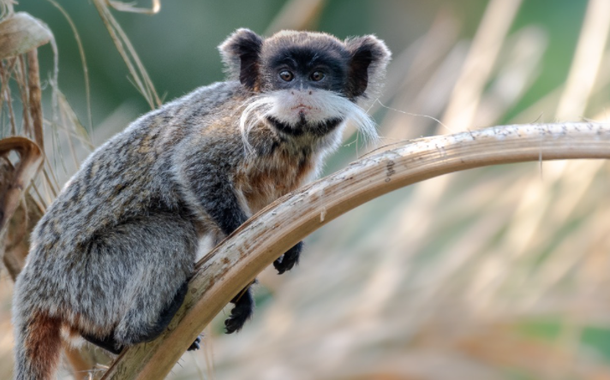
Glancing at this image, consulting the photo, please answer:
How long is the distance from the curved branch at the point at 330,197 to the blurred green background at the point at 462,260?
9.66ft

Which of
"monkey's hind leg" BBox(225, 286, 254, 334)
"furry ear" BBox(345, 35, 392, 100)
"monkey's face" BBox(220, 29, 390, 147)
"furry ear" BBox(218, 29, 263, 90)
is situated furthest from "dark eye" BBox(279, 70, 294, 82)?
"monkey's hind leg" BBox(225, 286, 254, 334)

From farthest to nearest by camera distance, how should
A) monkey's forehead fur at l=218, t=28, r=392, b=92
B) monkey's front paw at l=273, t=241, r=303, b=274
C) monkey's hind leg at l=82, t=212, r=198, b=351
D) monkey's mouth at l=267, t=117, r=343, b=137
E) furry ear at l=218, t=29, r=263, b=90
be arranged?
1. furry ear at l=218, t=29, r=263, b=90
2. monkey's forehead fur at l=218, t=28, r=392, b=92
3. monkey's mouth at l=267, t=117, r=343, b=137
4. monkey's front paw at l=273, t=241, r=303, b=274
5. monkey's hind leg at l=82, t=212, r=198, b=351

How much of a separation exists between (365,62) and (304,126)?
47 cm

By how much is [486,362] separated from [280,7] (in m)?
5.30

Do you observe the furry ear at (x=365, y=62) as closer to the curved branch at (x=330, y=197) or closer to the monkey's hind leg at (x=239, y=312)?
the monkey's hind leg at (x=239, y=312)

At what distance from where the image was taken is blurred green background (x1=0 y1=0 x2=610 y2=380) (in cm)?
511

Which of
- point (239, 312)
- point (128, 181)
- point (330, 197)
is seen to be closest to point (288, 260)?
point (239, 312)

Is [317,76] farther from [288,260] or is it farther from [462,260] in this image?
[462,260]

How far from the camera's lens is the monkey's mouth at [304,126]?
256 centimetres

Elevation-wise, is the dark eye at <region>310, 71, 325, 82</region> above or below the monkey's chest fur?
above

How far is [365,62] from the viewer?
2.88 m

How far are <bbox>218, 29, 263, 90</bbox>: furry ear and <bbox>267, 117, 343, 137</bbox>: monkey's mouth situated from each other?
0.84 feet

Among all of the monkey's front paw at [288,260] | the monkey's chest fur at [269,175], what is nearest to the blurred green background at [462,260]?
the monkey's chest fur at [269,175]

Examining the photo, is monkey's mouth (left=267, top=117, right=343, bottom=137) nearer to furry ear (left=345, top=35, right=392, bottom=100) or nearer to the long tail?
furry ear (left=345, top=35, right=392, bottom=100)
